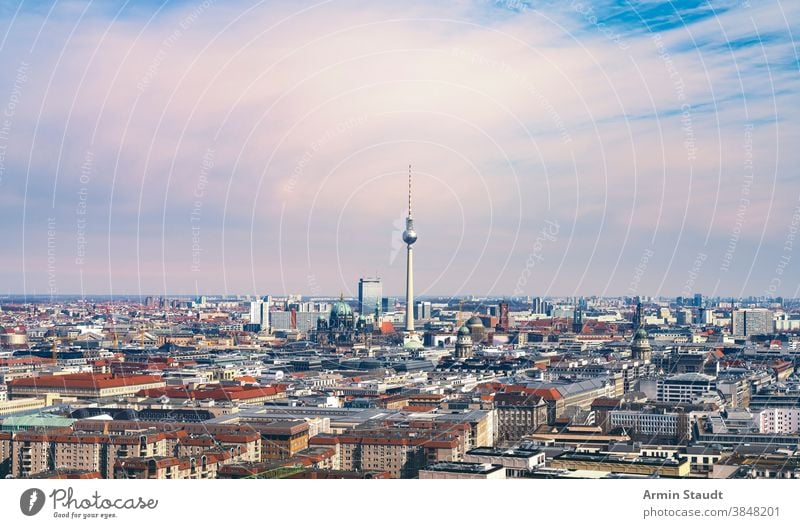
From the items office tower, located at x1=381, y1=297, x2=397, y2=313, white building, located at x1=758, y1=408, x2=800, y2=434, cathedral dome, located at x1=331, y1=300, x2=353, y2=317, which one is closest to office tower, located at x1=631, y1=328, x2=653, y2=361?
white building, located at x1=758, y1=408, x2=800, y2=434

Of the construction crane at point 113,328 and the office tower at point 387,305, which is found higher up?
the office tower at point 387,305

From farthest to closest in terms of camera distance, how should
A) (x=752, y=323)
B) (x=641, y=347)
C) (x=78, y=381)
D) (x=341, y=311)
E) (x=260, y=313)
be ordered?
(x=260, y=313) → (x=752, y=323) → (x=341, y=311) → (x=641, y=347) → (x=78, y=381)

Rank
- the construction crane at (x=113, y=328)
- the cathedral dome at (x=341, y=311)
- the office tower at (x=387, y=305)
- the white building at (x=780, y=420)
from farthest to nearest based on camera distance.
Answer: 1. the office tower at (x=387, y=305)
2. the cathedral dome at (x=341, y=311)
3. the construction crane at (x=113, y=328)
4. the white building at (x=780, y=420)

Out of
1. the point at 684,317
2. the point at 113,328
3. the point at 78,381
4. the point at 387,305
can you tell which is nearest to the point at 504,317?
the point at 387,305

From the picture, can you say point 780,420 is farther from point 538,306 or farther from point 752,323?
point 538,306

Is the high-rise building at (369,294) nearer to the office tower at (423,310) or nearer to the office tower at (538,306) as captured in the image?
the office tower at (423,310)

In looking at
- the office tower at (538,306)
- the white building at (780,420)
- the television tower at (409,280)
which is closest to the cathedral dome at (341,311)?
the television tower at (409,280)

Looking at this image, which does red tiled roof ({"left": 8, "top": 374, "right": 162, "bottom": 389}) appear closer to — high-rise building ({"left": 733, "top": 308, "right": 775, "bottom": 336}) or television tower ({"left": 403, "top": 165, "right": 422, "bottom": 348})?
television tower ({"left": 403, "top": 165, "right": 422, "bottom": 348})
